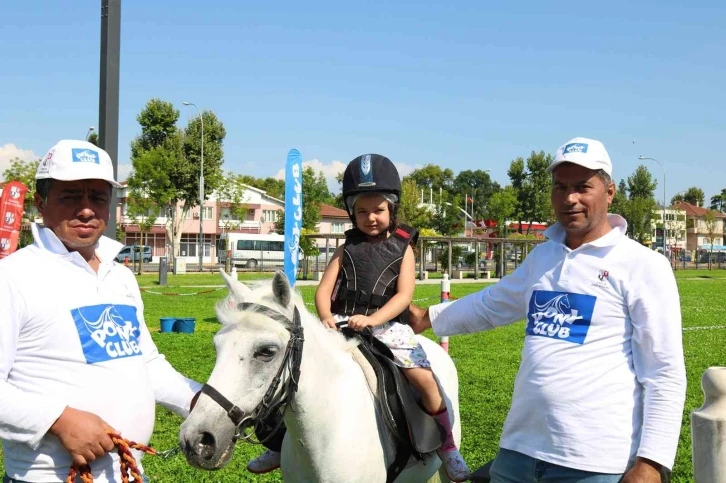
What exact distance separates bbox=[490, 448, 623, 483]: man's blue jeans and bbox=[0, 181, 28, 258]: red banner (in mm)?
14244

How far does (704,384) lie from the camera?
2.50 meters

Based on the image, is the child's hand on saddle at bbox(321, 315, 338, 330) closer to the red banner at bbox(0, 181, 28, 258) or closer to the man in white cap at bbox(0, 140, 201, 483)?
the man in white cap at bbox(0, 140, 201, 483)

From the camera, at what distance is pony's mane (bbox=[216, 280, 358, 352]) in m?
3.03

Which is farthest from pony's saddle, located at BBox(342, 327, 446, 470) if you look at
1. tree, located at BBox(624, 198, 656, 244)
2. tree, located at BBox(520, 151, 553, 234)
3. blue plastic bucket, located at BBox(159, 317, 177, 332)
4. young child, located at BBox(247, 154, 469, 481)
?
tree, located at BBox(624, 198, 656, 244)

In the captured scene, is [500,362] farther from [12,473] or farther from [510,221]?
[510,221]

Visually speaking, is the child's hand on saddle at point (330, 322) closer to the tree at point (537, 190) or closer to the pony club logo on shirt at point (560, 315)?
the pony club logo on shirt at point (560, 315)

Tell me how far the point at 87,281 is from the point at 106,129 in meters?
3.41

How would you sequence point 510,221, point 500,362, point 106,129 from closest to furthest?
1. point 106,129
2. point 500,362
3. point 510,221

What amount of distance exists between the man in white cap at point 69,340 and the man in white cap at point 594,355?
1.66 meters

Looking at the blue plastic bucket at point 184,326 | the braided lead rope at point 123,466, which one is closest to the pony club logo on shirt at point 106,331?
the braided lead rope at point 123,466

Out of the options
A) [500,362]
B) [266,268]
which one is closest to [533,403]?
[500,362]

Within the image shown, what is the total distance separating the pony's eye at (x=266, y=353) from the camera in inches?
117

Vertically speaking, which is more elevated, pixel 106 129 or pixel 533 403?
pixel 106 129

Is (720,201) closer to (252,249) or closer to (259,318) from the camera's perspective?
(252,249)
